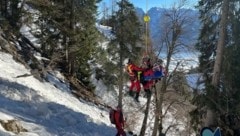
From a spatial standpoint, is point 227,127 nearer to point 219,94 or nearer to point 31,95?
point 219,94

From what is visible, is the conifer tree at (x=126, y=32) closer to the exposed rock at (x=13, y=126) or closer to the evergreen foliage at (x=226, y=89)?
the evergreen foliage at (x=226, y=89)

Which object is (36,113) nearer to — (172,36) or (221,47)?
(221,47)

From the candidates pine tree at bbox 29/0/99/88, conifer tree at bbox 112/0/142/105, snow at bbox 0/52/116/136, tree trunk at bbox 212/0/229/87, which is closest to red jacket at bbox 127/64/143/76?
snow at bbox 0/52/116/136

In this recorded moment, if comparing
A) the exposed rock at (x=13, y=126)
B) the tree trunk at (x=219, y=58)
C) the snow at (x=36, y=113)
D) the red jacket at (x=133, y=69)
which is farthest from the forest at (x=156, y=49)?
the exposed rock at (x=13, y=126)

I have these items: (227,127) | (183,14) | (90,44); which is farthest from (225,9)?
(90,44)

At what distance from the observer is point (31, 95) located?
57.5ft

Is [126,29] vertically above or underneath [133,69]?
above

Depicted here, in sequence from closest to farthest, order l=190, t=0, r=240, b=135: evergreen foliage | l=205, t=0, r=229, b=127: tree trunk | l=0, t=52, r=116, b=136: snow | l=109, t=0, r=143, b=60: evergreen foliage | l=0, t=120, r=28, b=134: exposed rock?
l=0, t=120, r=28, b=134: exposed rock → l=0, t=52, r=116, b=136: snow → l=190, t=0, r=240, b=135: evergreen foliage → l=205, t=0, r=229, b=127: tree trunk → l=109, t=0, r=143, b=60: evergreen foliage

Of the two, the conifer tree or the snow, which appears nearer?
the snow

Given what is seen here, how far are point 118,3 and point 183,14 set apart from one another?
1185cm

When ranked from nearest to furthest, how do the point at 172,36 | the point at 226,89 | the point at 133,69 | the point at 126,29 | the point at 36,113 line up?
the point at 226,89, the point at 36,113, the point at 133,69, the point at 172,36, the point at 126,29

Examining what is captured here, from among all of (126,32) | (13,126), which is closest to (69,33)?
(126,32)

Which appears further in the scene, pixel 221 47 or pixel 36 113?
pixel 36 113

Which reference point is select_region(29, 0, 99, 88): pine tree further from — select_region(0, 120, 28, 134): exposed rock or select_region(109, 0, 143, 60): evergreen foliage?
select_region(0, 120, 28, 134): exposed rock
